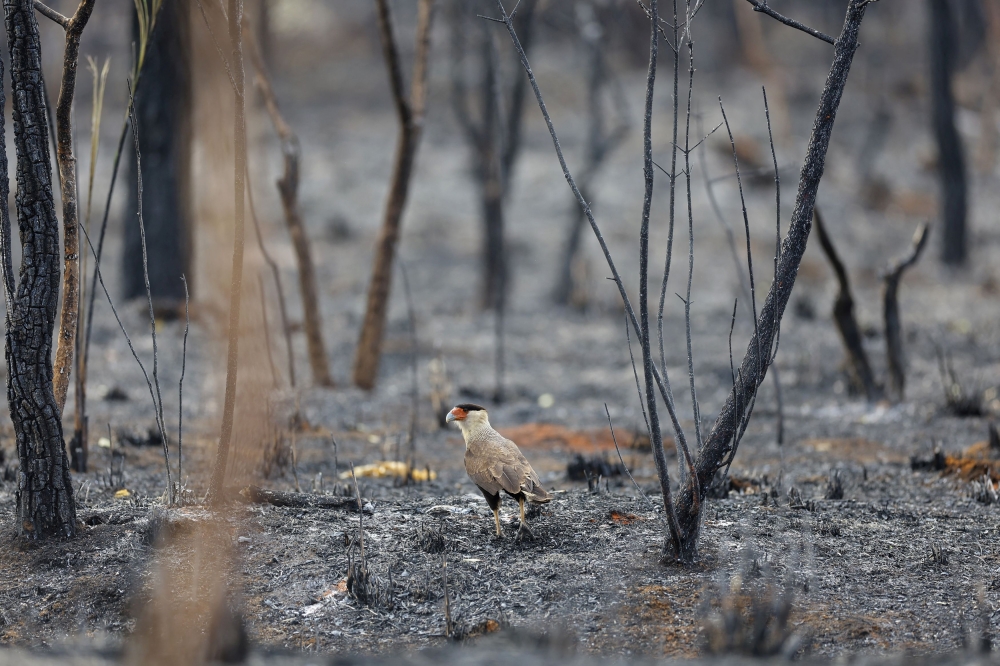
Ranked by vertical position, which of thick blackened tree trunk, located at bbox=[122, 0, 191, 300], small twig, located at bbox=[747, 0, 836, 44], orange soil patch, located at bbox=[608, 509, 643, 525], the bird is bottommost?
orange soil patch, located at bbox=[608, 509, 643, 525]

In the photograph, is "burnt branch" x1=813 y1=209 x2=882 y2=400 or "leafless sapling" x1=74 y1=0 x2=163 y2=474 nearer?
"leafless sapling" x1=74 y1=0 x2=163 y2=474

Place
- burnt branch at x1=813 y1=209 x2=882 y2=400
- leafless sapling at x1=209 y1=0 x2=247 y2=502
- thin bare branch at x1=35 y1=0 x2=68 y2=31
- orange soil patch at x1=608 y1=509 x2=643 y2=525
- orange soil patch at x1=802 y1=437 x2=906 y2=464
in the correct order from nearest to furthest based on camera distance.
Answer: leafless sapling at x1=209 y1=0 x2=247 y2=502 → thin bare branch at x1=35 y1=0 x2=68 y2=31 → orange soil patch at x1=608 y1=509 x2=643 y2=525 → orange soil patch at x1=802 y1=437 x2=906 y2=464 → burnt branch at x1=813 y1=209 x2=882 y2=400

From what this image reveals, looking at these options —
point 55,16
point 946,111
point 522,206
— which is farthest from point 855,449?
point 522,206

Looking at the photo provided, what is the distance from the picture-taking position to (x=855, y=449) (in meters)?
7.19

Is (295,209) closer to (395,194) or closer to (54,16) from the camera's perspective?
(395,194)

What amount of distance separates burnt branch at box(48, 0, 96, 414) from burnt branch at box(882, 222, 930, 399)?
6.29 meters

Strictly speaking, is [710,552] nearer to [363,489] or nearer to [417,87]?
[363,489]

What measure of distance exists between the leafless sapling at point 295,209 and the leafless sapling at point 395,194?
16.8 inches

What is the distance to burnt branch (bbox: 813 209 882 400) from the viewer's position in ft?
25.8

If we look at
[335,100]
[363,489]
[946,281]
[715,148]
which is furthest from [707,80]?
[363,489]

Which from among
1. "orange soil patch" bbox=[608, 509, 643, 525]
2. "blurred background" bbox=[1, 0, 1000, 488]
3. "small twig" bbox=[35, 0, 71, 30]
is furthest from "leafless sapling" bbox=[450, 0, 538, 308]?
"small twig" bbox=[35, 0, 71, 30]

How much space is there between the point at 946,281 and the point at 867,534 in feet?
43.3

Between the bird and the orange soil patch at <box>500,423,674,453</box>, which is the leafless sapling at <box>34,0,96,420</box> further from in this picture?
the orange soil patch at <box>500,423,674,453</box>

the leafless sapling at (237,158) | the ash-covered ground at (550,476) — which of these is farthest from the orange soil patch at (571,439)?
the leafless sapling at (237,158)
